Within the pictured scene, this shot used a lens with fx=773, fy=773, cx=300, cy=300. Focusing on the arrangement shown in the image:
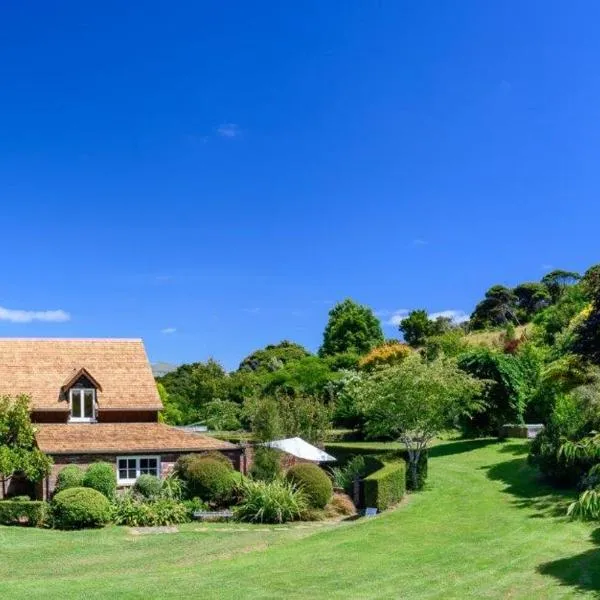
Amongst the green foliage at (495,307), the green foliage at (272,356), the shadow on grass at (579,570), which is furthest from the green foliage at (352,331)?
the shadow on grass at (579,570)

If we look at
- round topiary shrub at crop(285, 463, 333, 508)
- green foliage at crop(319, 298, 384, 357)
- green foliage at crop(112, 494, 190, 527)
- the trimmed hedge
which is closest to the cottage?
the trimmed hedge

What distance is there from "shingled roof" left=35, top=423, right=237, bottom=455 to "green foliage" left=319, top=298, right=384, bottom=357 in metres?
52.5

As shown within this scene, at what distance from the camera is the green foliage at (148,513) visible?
27.0 m

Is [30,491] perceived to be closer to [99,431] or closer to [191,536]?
[99,431]

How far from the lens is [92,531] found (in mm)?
25500

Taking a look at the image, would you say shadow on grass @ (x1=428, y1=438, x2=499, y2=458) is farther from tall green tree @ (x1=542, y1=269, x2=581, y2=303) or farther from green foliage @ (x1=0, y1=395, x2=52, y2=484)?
tall green tree @ (x1=542, y1=269, x2=581, y2=303)

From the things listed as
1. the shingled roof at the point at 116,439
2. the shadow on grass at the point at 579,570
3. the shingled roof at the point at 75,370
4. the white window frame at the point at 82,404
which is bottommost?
the shadow on grass at the point at 579,570

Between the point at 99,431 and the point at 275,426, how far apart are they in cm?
754

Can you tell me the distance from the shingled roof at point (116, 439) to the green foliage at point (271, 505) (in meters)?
4.42

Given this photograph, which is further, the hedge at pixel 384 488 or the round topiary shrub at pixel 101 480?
the round topiary shrub at pixel 101 480

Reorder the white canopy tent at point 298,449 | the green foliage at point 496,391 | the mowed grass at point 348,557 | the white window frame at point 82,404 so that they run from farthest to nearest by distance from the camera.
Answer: the green foliage at point 496,391, the white window frame at point 82,404, the white canopy tent at point 298,449, the mowed grass at point 348,557

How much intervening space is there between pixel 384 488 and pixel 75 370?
1616 centimetres

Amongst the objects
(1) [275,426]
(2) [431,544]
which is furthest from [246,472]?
(2) [431,544]

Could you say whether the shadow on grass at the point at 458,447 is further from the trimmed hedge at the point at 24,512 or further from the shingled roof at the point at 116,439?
the trimmed hedge at the point at 24,512
